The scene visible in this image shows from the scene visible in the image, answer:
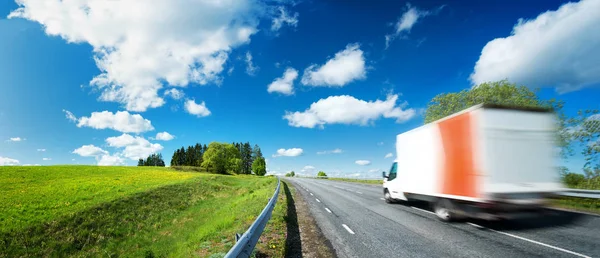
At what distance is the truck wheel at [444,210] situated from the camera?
30.6ft

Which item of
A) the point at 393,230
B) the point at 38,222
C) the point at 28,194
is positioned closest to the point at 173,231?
the point at 38,222

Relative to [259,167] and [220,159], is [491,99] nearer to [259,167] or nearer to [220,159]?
[220,159]

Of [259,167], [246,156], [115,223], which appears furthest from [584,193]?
[246,156]

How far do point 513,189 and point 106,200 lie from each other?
2057cm

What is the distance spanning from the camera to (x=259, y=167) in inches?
4230

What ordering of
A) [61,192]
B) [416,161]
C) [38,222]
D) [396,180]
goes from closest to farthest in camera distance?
[416,161] → [38,222] → [396,180] → [61,192]

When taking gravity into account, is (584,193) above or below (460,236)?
above

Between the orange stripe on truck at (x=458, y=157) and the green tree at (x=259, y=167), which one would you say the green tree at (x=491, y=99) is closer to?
the orange stripe on truck at (x=458, y=157)

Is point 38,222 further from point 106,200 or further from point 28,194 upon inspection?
point 28,194

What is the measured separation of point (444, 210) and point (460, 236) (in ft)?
8.19

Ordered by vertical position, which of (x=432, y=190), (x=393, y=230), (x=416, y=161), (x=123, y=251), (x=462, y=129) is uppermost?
(x=462, y=129)

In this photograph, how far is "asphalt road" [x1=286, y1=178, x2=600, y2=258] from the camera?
5.80 metres

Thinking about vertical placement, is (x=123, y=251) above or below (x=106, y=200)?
below

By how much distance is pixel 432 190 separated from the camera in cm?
1038
